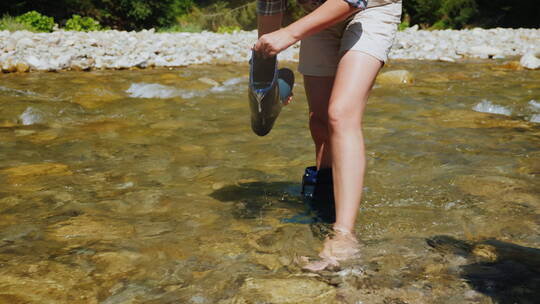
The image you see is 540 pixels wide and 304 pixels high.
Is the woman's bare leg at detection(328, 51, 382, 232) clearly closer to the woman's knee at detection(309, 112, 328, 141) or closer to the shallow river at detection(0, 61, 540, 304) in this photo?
the shallow river at detection(0, 61, 540, 304)

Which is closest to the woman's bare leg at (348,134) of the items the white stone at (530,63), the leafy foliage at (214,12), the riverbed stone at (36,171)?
the riverbed stone at (36,171)

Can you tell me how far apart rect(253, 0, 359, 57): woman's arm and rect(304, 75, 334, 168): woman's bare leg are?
539 mm

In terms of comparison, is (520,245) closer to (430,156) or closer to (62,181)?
(430,156)

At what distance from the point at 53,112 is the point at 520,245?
5.03 meters

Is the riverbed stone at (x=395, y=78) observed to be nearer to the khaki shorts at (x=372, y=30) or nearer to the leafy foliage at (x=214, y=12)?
the leafy foliage at (x=214, y=12)

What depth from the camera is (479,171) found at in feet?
12.6

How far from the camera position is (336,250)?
2.39m

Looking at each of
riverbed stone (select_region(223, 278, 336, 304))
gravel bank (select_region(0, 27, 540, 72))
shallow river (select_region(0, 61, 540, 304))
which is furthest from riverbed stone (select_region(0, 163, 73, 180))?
gravel bank (select_region(0, 27, 540, 72))

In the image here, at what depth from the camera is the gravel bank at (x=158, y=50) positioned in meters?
9.38

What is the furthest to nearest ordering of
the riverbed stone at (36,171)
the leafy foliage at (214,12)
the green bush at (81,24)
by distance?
the leafy foliage at (214,12) < the green bush at (81,24) < the riverbed stone at (36,171)

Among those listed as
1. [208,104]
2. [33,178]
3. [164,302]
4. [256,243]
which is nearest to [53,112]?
[208,104]

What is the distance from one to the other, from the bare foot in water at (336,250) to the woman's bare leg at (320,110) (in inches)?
27.4

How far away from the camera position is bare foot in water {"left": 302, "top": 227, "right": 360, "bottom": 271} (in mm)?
2320

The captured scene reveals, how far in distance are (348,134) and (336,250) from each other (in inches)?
20.0
